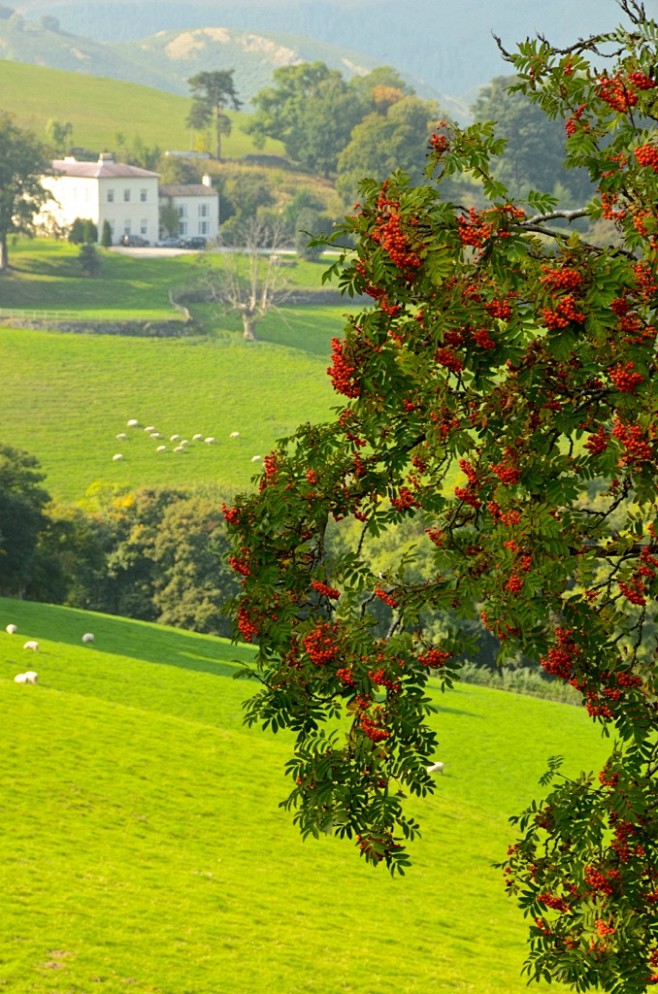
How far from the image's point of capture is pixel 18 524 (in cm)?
5425

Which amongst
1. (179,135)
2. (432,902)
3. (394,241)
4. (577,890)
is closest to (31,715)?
(432,902)

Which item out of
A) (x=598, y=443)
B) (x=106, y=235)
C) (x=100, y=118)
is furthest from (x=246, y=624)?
(x=100, y=118)

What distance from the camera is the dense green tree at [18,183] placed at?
116 meters

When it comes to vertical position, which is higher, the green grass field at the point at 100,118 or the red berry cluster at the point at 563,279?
the green grass field at the point at 100,118

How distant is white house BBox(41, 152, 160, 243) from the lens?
132 metres

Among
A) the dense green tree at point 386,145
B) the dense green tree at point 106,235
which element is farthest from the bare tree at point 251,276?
the dense green tree at point 386,145

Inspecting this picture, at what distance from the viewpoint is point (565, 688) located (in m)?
56.9

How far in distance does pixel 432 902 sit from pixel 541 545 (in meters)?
17.5

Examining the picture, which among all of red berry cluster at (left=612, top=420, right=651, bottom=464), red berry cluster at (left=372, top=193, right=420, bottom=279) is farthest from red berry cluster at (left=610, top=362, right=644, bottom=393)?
red berry cluster at (left=372, top=193, right=420, bottom=279)

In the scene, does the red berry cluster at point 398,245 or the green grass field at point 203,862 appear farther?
the green grass field at point 203,862

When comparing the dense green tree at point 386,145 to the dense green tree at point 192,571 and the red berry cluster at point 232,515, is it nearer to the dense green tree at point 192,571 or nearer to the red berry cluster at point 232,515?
the dense green tree at point 192,571

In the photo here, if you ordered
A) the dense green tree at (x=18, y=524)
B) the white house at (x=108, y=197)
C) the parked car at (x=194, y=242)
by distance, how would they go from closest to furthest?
the dense green tree at (x=18, y=524), the white house at (x=108, y=197), the parked car at (x=194, y=242)

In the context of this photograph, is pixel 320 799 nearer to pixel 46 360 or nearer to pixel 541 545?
pixel 541 545

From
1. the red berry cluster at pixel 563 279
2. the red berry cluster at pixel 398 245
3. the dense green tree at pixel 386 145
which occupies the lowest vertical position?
the red berry cluster at pixel 563 279
